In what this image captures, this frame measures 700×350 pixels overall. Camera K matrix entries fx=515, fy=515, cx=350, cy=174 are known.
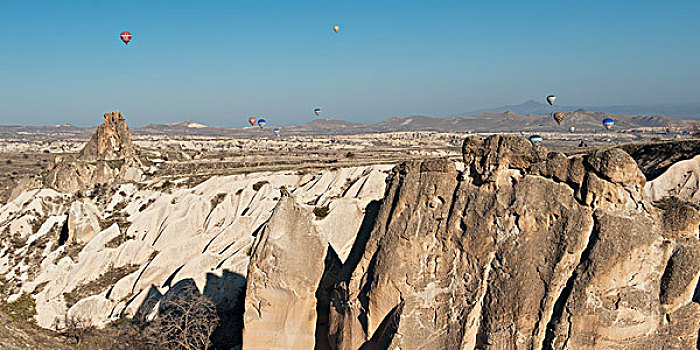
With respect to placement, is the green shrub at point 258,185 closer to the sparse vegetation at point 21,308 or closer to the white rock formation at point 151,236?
the white rock formation at point 151,236

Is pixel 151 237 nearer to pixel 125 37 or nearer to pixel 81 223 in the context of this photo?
pixel 81 223

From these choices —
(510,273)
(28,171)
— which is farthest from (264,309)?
(28,171)

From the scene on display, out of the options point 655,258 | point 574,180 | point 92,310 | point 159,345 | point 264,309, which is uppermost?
point 574,180

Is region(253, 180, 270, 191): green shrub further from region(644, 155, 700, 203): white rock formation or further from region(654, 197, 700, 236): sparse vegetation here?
region(654, 197, 700, 236): sparse vegetation

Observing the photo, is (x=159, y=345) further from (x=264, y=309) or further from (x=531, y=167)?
(x=531, y=167)

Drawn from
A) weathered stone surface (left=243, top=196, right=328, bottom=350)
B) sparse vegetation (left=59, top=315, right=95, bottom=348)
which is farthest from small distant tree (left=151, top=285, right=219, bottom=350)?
sparse vegetation (left=59, top=315, right=95, bottom=348)

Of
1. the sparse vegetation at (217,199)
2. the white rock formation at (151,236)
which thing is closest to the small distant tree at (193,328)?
the white rock formation at (151,236)

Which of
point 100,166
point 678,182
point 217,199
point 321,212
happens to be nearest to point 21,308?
point 217,199
